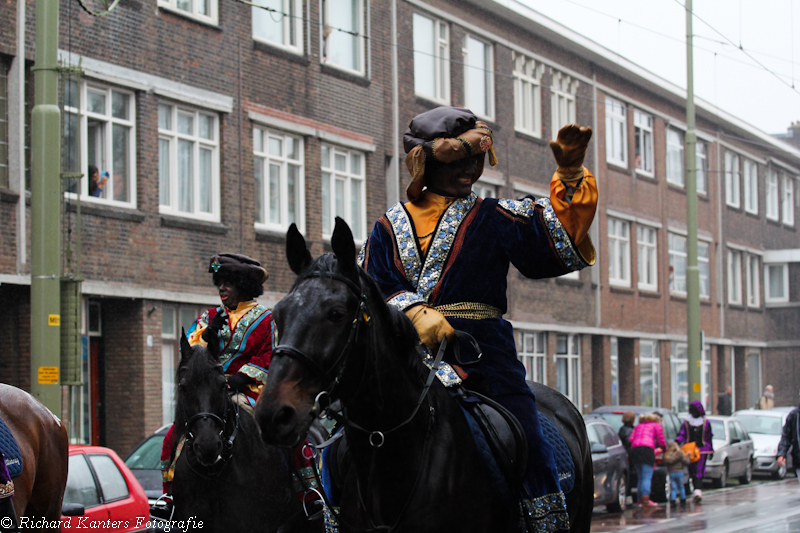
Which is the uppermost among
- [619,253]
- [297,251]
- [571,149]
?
[619,253]

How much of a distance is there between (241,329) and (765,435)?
25.0m

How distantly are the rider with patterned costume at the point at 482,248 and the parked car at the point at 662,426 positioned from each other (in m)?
16.7

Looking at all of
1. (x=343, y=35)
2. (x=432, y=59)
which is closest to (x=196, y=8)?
(x=343, y=35)

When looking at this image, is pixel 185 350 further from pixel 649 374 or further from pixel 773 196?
pixel 773 196

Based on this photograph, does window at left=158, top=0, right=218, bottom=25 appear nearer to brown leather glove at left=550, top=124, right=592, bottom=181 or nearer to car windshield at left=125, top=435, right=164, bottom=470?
car windshield at left=125, top=435, right=164, bottom=470

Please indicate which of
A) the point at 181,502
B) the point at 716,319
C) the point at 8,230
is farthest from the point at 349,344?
the point at 716,319

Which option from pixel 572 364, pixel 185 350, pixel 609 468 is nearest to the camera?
pixel 185 350

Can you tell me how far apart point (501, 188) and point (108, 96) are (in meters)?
15.3

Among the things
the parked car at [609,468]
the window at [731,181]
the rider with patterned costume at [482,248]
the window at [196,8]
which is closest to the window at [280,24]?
the window at [196,8]

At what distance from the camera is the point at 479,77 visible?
32.9 meters

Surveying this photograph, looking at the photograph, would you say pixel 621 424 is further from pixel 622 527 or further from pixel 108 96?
pixel 108 96

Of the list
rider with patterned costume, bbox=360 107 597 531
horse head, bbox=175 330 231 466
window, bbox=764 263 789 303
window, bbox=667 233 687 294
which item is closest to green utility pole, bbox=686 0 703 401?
window, bbox=667 233 687 294

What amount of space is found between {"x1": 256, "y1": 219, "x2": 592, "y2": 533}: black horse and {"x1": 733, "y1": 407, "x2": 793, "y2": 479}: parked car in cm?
2595

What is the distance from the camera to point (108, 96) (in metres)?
20.4
